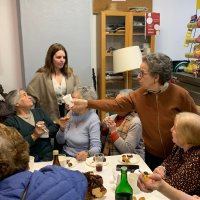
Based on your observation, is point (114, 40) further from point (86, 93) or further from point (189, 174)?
point (189, 174)

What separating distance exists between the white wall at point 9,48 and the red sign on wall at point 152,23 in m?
1.94

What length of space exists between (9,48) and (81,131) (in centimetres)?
217

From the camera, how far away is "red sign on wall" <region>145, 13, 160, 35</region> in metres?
A: 4.06

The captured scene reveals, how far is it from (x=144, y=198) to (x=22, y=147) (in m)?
0.78

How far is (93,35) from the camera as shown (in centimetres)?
422

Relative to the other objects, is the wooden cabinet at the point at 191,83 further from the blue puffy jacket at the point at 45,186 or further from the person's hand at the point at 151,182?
the blue puffy jacket at the point at 45,186

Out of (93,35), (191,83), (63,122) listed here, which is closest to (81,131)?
(63,122)

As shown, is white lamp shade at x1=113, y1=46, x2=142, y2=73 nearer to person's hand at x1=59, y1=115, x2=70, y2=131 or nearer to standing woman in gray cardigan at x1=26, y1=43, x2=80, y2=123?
standing woman in gray cardigan at x1=26, y1=43, x2=80, y2=123

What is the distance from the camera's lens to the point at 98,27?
4102 mm

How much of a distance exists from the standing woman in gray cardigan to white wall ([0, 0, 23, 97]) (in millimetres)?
968

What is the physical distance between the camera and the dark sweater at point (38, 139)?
2.28m

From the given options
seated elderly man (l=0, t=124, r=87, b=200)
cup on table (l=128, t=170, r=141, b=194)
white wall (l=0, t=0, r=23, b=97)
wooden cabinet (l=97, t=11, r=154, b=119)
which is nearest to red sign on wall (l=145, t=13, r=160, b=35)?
wooden cabinet (l=97, t=11, r=154, b=119)

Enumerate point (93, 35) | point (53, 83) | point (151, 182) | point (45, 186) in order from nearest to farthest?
point (45, 186) → point (151, 182) → point (53, 83) → point (93, 35)

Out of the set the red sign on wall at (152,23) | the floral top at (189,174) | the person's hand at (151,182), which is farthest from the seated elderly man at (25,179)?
the red sign on wall at (152,23)
